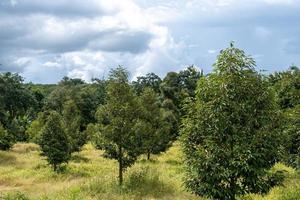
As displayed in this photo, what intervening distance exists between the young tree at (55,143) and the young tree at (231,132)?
22941 mm

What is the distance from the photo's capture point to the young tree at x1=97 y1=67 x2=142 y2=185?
2875 cm

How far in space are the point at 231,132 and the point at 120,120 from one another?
13.4 m

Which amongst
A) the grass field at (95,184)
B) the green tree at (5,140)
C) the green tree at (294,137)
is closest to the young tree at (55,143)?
the grass field at (95,184)

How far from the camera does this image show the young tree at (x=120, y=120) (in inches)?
1132

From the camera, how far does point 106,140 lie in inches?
1142

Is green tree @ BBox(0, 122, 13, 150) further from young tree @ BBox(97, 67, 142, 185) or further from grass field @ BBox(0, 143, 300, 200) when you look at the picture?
young tree @ BBox(97, 67, 142, 185)

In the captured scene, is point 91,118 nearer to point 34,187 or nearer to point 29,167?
point 29,167

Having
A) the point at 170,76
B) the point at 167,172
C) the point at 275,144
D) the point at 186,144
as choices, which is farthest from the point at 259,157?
the point at 170,76

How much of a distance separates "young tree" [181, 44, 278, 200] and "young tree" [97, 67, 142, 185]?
12.1 meters

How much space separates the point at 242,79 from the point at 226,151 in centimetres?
263

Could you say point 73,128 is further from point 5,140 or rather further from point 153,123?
point 153,123

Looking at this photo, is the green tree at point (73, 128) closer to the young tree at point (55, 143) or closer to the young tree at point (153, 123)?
the young tree at point (153, 123)

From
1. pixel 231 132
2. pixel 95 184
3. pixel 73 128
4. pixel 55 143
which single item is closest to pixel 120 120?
pixel 95 184

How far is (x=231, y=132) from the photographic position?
16297 millimetres
